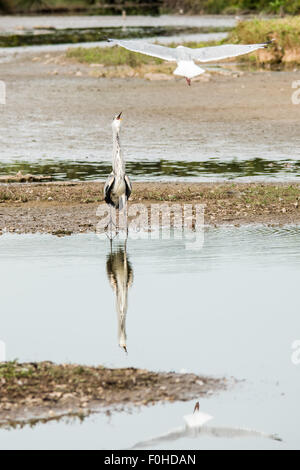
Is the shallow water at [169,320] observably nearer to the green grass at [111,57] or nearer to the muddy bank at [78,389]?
the muddy bank at [78,389]

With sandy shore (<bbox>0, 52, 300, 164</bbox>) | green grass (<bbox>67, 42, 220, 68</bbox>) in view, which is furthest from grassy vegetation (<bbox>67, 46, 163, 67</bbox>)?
sandy shore (<bbox>0, 52, 300, 164</bbox>)

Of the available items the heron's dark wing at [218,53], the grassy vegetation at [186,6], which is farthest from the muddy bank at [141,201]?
the grassy vegetation at [186,6]

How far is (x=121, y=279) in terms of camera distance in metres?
11.2

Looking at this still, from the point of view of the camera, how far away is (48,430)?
723 cm

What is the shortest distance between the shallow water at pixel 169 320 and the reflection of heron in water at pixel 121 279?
0.05 m

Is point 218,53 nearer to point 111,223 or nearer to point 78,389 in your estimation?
point 111,223

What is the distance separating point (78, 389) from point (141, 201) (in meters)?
8.01

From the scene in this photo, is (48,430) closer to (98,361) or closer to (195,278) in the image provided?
(98,361)

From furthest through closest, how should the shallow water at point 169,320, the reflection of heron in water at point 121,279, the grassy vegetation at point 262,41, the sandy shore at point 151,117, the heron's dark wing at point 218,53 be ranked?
the grassy vegetation at point 262,41
the sandy shore at point 151,117
the heron's dark wing at point 218,53
the reflection of heron in water at point 121,279
the shallow water at point 169,320

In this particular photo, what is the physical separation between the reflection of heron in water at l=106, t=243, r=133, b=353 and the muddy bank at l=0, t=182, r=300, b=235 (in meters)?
1.76

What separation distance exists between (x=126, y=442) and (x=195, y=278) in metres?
4.29

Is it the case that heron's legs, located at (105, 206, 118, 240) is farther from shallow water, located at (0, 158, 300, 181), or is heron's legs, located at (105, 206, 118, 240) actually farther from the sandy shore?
the sandy shore

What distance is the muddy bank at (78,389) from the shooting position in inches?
297

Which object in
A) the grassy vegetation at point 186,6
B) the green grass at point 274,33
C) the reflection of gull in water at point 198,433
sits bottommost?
the reflection of gull in water at point 198,433
